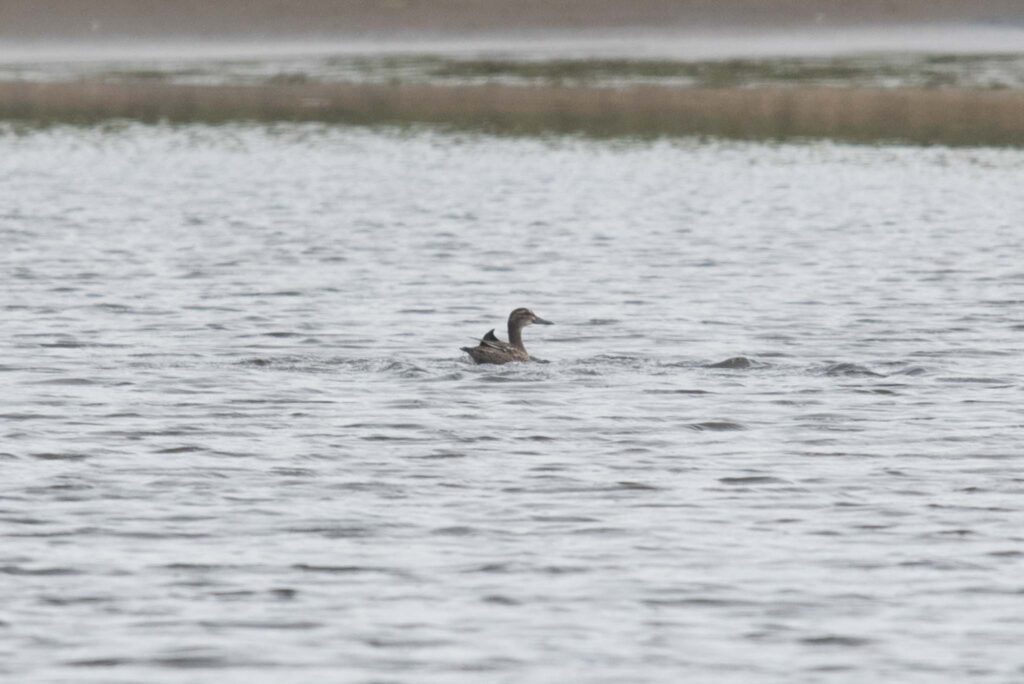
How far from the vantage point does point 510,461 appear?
17.5m

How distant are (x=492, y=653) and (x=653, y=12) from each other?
101 meters

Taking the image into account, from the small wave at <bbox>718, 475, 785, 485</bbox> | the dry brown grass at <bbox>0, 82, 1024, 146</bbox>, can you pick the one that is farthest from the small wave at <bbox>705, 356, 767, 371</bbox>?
the dry brown grass at <bbox>0, 82, 1024, 146</bbox>

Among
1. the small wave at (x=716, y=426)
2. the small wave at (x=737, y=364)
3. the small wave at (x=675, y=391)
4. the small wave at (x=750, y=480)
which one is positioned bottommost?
the small wave at (x=737, y=364)

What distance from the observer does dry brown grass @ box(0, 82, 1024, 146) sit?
7519 centimetres

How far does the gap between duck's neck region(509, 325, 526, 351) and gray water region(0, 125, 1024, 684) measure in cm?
75

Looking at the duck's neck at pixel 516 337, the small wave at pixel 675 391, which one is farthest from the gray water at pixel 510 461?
the duck's neck at pixel 516 337

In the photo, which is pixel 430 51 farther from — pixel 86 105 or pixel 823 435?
pixel 823 435

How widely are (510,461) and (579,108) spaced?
67673 mm

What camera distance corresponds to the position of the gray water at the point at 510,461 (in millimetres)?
12375

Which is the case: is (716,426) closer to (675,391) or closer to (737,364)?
(675,391)

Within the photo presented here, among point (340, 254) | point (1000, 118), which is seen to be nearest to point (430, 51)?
point (1000, 118)

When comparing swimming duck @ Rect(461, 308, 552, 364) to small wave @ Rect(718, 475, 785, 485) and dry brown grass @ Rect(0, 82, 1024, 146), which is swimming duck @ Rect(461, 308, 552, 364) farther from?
dry brown grass @ Rect(0, 82, 1024, 146)

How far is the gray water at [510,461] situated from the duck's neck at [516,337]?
0.75m

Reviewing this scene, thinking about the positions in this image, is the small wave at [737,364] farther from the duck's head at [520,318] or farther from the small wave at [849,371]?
the duck's head at [520,318]
